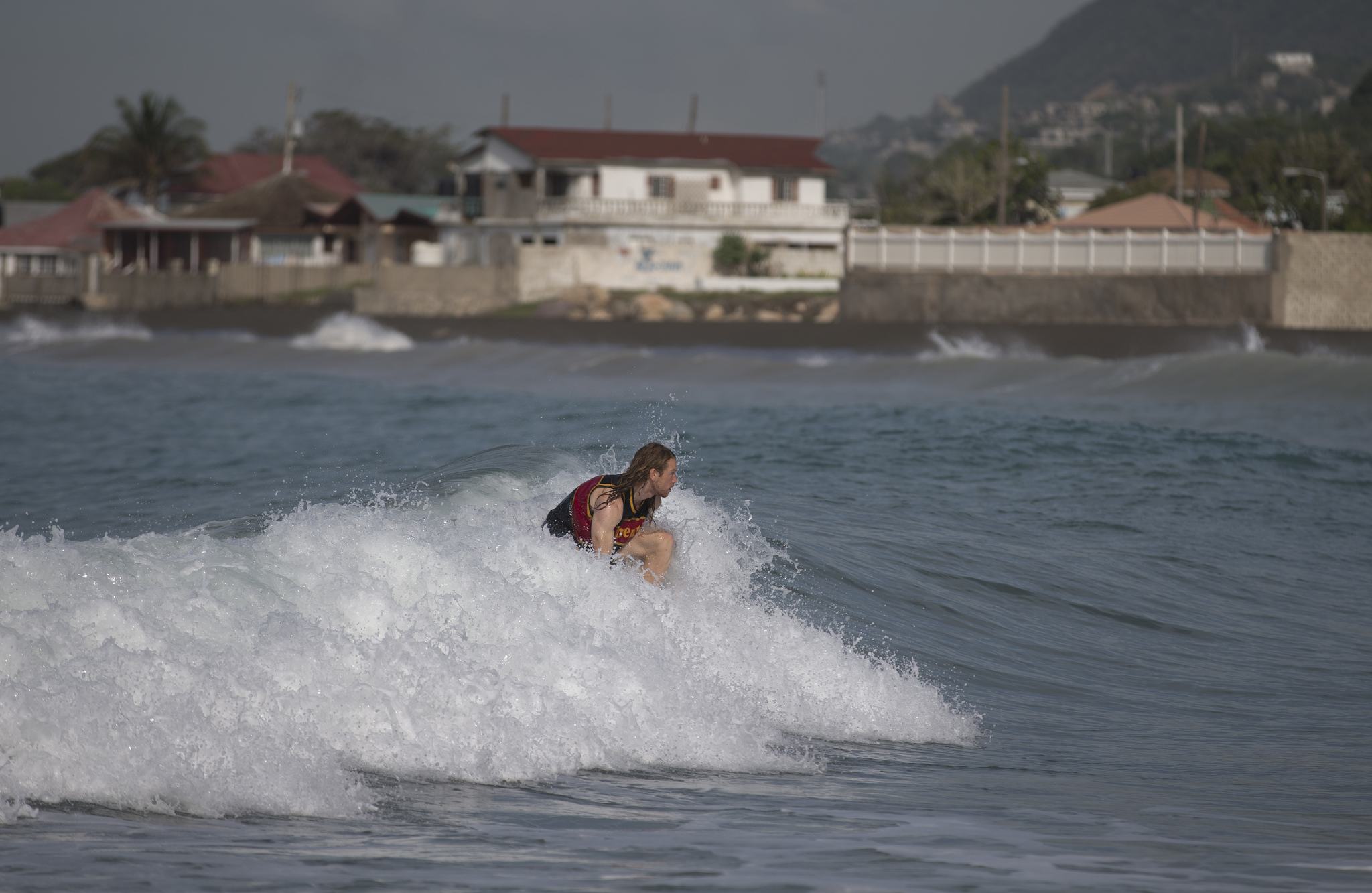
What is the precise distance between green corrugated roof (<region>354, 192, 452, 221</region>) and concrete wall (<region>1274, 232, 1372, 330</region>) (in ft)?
111

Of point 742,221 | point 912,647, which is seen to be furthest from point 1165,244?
point 912,647

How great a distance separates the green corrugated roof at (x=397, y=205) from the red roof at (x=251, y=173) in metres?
10.9

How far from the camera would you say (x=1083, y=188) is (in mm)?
91688

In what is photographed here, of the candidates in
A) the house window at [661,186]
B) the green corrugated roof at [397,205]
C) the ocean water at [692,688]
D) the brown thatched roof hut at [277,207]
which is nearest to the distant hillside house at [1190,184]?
the house window at [661,186]

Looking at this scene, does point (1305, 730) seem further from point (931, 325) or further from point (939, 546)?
point (931, 325)

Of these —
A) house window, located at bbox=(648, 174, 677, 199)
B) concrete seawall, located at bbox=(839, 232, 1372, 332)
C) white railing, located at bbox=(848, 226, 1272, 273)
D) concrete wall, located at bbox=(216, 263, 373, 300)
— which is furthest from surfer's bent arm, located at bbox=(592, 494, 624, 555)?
house window, located at bbox=(648, 174, 677, 199)

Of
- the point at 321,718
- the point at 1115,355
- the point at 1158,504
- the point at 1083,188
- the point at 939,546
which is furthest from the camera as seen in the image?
the point at 1083,188

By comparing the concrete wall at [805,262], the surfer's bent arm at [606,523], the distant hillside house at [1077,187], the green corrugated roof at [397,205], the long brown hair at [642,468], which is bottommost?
the surfer's bent arm at [606,523]

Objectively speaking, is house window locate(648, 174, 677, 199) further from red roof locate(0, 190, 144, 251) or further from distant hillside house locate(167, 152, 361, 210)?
red roof locate(0, 190, 144, 251)

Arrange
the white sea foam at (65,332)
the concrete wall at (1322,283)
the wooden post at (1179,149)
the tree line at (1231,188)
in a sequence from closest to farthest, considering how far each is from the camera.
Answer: the concrete wall at (1322,283)
the white sea foam at (65,332)
the wooden post at (1179,149)
the tree line at (1231,188)

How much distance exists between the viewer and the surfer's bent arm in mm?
7867

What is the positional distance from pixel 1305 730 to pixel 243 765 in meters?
5.20

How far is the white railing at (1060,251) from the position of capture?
35281mm

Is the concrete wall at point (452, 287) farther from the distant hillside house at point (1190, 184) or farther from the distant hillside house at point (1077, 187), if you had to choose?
the distant hillside house at point (1077, 187)
